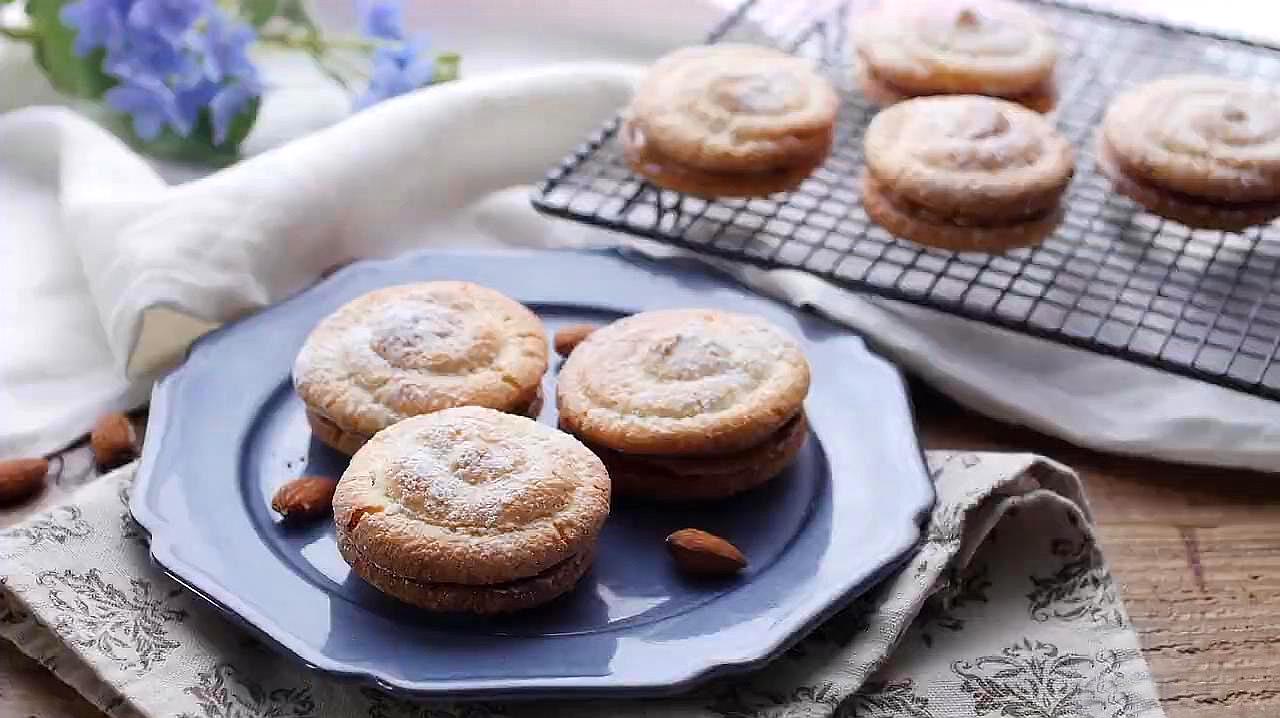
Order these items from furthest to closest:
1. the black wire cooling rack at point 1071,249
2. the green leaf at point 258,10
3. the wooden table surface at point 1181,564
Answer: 1. the green leaf at point 258,10
2. the black wire cooling rack at point 1071,249
3. the wooden table surface at point 1181,564

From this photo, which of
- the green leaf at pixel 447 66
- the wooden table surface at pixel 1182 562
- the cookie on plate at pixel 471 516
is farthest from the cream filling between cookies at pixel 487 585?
the green leaf at pixel 447 66

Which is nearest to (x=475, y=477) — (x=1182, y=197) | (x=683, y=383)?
(x=683, y=383)

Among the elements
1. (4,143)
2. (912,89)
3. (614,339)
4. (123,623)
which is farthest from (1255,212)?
(4,143)

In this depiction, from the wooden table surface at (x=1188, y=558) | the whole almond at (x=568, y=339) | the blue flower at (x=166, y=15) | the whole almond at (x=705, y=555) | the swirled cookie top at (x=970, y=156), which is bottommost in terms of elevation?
the wooden table surface at (x=1188, y=558)

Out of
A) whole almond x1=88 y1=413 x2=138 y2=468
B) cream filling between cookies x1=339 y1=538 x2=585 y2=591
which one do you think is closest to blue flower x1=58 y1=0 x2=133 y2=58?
whole almond x1=88 y1=413 x2=138 y2=468

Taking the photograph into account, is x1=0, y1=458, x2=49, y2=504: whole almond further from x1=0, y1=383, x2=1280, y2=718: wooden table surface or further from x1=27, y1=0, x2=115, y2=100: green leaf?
x1=27, y1=0, x2=115, y2=100: green leaf

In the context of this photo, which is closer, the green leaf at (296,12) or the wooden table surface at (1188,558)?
the wooden table surface at (1188,558)

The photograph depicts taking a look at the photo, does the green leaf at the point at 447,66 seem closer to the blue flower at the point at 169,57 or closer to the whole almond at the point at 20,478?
the blue flower at the point at 169,57

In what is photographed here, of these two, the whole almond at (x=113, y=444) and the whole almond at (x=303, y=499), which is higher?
the whole almond at (x=303, y=499)

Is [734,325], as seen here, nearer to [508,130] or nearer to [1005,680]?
[1005,680]
